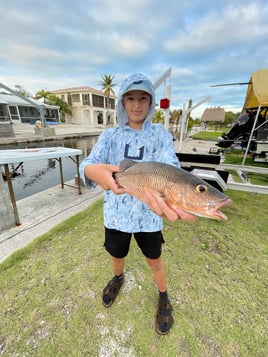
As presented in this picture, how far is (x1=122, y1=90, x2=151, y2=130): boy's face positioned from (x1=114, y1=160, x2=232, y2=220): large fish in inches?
18.1

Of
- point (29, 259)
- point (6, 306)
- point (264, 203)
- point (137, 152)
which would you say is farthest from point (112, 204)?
point (264, 203)

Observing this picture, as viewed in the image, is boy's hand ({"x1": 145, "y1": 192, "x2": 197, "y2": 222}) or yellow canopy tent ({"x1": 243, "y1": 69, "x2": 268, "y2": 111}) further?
yellow canopy tent ({"x1": 243, "y1": 69, "x2": 268, "y2": 111})

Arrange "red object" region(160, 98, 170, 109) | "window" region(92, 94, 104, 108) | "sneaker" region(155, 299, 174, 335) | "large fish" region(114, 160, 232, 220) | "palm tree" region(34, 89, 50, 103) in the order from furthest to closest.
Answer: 1. "window" region(92, 94, 104, 108)
2. "palm tree" region(34, 89, 50, 103)
3. "red object" region(160, 98, 170, 109)
4. "sneaker" region(155, 299, 174, 335)
5. "large fish" region(114, 160, 232, 220)

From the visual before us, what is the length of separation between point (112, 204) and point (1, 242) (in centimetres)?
234

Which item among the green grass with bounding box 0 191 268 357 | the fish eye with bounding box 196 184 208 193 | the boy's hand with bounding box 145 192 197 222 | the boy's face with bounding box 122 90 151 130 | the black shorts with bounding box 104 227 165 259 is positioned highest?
the boy's face with bounding box 122 90 151 130

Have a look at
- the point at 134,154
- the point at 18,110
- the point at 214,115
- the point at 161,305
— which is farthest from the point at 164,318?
the point at 214,115

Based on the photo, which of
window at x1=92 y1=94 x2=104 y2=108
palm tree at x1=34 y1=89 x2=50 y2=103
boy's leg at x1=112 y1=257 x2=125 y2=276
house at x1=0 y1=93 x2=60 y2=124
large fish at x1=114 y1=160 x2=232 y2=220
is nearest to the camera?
large fish at x1=114 y1=160 x2=232 y2=220

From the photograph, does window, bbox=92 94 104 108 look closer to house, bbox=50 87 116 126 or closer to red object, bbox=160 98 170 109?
house, bbox=50 87 116 126

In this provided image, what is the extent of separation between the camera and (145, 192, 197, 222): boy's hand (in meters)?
0.92

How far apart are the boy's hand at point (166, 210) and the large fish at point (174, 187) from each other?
0.02m

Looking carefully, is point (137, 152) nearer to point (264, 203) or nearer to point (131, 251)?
point (131, 251)

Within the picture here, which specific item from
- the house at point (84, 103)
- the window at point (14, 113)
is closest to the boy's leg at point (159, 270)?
the window at point (14, 113)

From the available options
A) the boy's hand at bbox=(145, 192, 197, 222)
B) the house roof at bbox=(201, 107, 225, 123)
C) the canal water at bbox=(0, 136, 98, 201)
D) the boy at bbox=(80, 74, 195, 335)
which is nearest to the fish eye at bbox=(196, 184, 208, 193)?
the boy's hand at bbox=(145, 192, 197, 222)

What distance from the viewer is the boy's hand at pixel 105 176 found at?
113 cm
